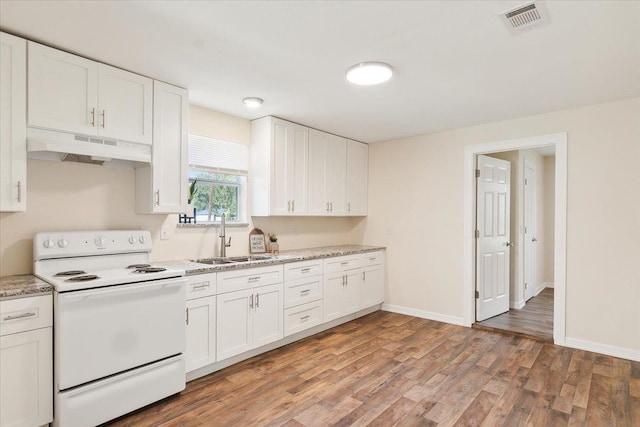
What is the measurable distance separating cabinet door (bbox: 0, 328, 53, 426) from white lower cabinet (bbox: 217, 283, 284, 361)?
115cm

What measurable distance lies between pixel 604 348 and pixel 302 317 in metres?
2.97

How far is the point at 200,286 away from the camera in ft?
9.16

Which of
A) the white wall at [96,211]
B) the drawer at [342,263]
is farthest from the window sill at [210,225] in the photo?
the drawer at [342,263]

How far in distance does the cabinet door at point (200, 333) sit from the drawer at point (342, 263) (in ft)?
4.96

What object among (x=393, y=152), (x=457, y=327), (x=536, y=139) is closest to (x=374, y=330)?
(x=457, y=327)

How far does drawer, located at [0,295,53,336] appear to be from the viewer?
1904mm

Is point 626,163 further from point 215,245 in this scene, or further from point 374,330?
point 215,245

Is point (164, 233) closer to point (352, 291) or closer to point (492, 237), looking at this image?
point (352, 291)

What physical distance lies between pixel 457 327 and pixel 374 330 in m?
1.04

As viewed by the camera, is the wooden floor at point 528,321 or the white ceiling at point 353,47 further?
the wooden floor at point 528,321

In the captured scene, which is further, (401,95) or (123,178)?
(401,95)

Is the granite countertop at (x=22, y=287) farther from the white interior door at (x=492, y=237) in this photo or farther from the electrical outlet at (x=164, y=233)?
the white interior door at (x=492, y=237)

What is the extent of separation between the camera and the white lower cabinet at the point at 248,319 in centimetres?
296

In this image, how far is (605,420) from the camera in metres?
2.28
